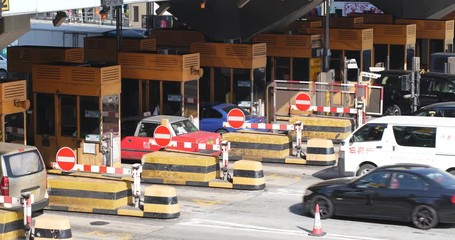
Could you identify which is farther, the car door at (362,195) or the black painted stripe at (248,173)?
the black painted stripe at (248,173)

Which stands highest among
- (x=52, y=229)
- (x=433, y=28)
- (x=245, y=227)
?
(x=433, y=28)

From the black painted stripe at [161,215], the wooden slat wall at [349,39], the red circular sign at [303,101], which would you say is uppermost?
the wooden slat wall at [349,39]

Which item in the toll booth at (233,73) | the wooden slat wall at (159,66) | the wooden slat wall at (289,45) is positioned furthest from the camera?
the wooden slat wall at (289,45)

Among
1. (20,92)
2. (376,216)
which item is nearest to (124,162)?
(20,92)

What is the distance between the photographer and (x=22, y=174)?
20.6 metres

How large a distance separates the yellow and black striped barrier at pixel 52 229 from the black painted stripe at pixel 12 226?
1.81 feet

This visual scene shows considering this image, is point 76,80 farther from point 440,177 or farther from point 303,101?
point 440,177

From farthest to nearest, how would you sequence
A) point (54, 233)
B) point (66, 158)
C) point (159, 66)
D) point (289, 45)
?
point (289, 45), point (159, 66), point (66, 158), point (54, 233)

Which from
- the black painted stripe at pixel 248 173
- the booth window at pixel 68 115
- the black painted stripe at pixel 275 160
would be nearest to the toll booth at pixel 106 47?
the booth window at pixel 68 115

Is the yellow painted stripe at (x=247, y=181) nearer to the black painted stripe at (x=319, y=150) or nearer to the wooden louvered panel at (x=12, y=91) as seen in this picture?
the black painted stripe at (x=319, y=150)

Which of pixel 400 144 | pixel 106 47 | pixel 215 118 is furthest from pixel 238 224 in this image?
pixel 106 47

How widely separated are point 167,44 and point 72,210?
16.9 metres

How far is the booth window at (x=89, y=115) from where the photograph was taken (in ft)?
87.6

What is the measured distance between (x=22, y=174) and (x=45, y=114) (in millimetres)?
7074
